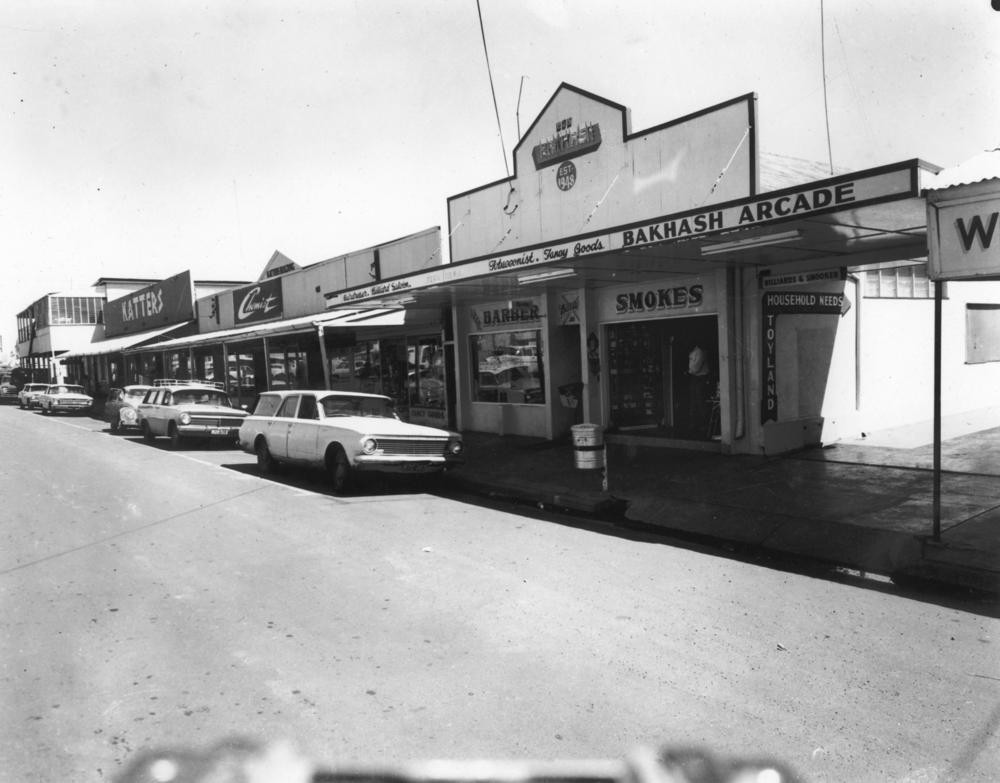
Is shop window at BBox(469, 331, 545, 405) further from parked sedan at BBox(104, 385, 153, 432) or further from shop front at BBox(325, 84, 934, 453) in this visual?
parked sedan at BBox(104, 385, 153, 432)

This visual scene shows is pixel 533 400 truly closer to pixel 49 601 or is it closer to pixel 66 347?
pixel 49 601

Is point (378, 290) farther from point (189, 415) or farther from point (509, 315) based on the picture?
point (189, 415)

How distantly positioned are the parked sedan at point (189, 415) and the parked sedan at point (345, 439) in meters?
4.74

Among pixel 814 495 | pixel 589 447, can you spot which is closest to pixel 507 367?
pixel 589 447

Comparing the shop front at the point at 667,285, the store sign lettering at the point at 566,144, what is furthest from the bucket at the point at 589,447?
the store sign lettering at the point at 566,144

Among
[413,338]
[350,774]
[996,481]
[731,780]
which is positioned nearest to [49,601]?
[350,774]

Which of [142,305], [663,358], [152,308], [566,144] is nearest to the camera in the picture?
[663,358]

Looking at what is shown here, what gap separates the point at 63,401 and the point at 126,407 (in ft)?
48.4

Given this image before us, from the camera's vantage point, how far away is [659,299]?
43.8 ft

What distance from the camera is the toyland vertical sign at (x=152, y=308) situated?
37438mm

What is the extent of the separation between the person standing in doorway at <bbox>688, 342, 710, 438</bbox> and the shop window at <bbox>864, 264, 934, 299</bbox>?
11.7 ft

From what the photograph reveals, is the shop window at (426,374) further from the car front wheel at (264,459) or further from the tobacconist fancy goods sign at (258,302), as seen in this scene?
the tobacconist fancy goods sign at (258,302)

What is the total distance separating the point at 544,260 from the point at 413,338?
30.4 feet

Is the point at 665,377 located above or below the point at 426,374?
below
